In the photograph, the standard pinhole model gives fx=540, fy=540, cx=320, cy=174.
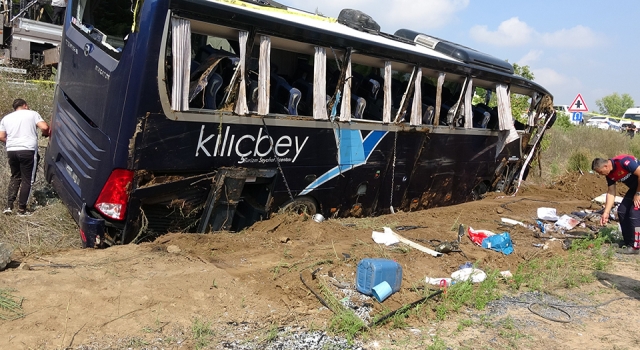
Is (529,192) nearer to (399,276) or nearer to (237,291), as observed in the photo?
(399,276)

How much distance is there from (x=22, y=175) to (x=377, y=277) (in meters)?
5.22

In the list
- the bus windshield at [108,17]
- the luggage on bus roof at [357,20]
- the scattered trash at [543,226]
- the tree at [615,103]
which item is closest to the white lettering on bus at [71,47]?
the bus windshield at [108,17]

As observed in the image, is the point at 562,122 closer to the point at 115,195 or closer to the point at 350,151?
the point at 350,151

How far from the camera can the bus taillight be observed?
5402 mm

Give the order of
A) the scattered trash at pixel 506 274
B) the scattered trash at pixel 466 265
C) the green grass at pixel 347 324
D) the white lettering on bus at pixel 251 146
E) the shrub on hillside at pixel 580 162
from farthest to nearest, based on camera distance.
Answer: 1. the shrub on hillside at pixel 580 162
2. the scattered trash at pixel 466 265
3. the scattered trash at pixel 506 274
4. the white lettering on bus at pixel 251 146
5. the green grass at pixel 347 324

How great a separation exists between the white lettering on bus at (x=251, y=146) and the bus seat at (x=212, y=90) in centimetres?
A: 29

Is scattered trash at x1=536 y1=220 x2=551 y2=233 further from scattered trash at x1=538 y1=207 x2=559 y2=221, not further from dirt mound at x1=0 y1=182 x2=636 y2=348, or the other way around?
dirt mound at x1=0 y1=182 x2=636 y2=348

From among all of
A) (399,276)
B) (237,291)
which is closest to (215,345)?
(237,291)

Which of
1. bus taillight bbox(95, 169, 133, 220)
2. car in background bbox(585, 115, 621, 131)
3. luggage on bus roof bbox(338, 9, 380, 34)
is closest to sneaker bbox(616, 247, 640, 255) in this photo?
luggage on bus roof bbox(338, 9, 380, 34)

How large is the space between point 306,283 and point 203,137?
1944 millimetres

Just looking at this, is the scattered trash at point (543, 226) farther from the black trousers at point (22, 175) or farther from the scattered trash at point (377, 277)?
the black trousers at point (22, 175)

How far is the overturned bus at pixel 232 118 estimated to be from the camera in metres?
5.39

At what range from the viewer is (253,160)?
20.6 feet

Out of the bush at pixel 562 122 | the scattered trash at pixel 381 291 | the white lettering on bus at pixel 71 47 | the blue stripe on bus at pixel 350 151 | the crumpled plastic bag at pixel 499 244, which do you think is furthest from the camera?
the bush at pixel 562 122
